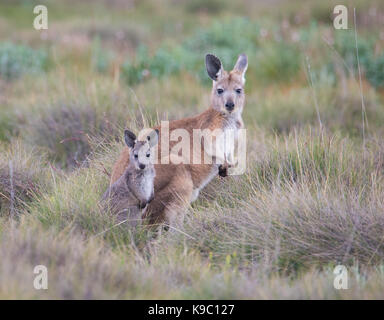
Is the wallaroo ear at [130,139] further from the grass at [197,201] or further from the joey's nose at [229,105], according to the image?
the joey's nose at [229,105]

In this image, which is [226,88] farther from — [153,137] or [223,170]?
[153,137]

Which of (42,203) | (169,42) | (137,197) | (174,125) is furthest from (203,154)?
(169,42)

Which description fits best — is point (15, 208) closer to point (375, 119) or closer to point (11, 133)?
point (11, 133)

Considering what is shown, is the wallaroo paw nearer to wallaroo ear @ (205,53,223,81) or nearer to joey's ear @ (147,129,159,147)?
joey's ear @ (147,129,159,147)

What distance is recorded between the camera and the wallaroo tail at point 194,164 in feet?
17.0

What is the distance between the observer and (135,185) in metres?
4.95

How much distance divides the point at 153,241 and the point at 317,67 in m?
6.75

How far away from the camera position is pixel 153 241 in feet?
15.9

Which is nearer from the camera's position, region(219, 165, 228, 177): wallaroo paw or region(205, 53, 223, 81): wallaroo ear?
region(219, 165, 228, 177): wallaroo paw

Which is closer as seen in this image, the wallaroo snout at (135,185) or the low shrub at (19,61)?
the wallaroo snout at (135,185)

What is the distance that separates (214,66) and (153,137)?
1.25 metres

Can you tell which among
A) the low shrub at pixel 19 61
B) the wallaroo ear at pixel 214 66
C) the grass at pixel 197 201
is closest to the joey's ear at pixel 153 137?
the grass at pixel 197 201

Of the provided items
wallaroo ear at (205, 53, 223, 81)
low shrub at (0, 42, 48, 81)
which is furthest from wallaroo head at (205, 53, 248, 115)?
low shrub at (0, 42, 48, 81)

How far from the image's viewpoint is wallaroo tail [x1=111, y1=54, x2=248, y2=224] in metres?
5.18
